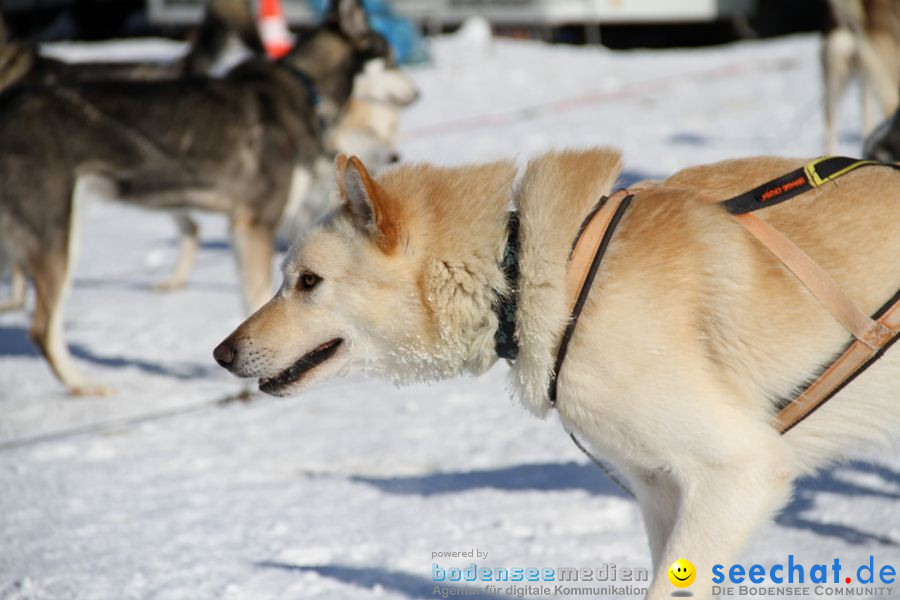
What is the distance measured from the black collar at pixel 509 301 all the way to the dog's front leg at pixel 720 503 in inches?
17.1

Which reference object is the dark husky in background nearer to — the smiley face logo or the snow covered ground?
the snow covered ground

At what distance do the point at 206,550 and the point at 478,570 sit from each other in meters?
0.84

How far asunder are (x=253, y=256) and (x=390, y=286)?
2994mm

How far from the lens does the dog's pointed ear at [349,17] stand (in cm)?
597

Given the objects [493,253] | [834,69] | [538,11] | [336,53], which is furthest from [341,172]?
[538,11]

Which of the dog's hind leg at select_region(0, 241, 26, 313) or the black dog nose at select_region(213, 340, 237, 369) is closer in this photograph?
the black dog nose at select_region(213, 340, 237, 369)

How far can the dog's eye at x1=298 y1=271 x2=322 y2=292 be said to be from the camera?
249cm

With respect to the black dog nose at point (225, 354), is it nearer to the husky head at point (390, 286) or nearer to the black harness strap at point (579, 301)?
the husky head at point (390, 286)

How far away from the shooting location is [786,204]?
231 centimetres

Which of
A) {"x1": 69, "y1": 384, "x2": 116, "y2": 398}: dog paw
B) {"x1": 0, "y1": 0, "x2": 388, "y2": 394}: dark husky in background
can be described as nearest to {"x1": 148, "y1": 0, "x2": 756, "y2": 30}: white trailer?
{"x1": 0, "y1": 0, "x2": 388, "y2": 394}: dark husky in background

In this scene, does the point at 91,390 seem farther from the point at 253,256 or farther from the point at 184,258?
the point at 184,258

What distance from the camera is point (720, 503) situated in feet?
7.09

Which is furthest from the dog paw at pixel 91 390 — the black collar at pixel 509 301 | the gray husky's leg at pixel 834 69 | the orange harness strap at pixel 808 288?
the gray husky's leg at pixel 834 69

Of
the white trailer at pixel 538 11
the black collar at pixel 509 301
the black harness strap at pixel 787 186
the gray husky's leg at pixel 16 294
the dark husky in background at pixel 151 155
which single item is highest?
the black harness strap at pixel 787 186
